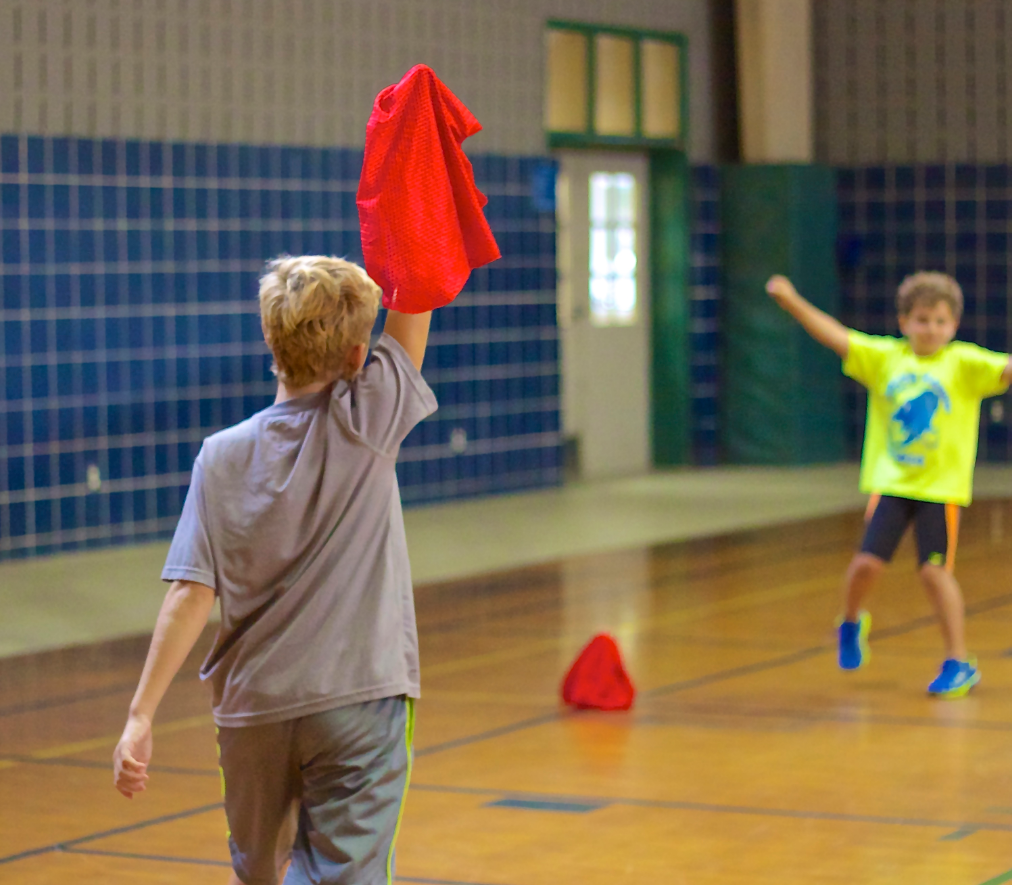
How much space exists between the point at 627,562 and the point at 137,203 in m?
3.31

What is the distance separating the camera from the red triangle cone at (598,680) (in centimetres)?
638

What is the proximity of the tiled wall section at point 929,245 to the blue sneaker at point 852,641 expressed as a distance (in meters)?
8.54

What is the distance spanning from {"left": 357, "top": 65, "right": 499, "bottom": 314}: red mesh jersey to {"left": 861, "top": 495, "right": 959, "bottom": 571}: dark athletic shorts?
3695mm

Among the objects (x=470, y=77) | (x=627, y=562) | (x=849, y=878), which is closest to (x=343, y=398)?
(x=849, y=878)

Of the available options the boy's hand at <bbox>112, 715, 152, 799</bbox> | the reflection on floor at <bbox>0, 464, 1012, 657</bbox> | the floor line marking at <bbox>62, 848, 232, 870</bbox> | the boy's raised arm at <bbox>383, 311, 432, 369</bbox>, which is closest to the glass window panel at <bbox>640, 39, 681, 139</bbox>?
the reflection on floor at <bbox>0, 464, 1012, 657</bbox>

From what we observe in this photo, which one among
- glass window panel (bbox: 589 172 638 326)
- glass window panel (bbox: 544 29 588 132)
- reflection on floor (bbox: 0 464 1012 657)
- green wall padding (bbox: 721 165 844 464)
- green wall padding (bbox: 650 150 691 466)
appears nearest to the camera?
reflection on floor (bbox: 0 464 1012 657)

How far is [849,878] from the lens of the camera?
14.3ft

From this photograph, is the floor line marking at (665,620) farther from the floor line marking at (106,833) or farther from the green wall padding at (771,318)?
the green wall padding at (771,318)

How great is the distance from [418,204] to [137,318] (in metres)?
7.69

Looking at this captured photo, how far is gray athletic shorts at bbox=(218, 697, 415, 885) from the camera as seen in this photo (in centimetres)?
290

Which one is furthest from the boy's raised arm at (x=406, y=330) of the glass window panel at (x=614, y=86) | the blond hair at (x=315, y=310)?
the glass window panel at (x=614, y=86)

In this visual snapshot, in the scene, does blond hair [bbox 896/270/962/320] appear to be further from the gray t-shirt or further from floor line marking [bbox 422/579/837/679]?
the gray t-shirt

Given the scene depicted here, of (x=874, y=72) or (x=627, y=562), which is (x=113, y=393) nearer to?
(x=627, y=562)

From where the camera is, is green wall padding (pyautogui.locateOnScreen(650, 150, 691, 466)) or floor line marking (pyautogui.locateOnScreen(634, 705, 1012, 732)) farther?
green wall padding (pyautogui.locateOnScreen(650, 150, 691, 466))
